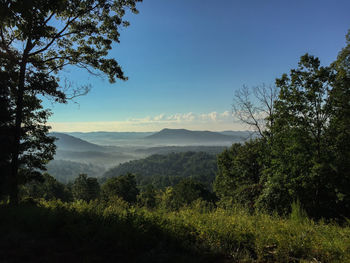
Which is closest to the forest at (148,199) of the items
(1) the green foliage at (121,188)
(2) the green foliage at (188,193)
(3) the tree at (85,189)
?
(2) the green foliage at (188,193)

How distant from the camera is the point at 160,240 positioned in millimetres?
3307

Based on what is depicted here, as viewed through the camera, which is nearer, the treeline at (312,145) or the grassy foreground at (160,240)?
the grassy foreground at (160,240)

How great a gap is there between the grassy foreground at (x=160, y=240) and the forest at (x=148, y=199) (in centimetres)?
2

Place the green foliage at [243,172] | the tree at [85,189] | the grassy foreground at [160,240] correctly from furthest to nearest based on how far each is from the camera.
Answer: the tree at [85,189], the green foliage at [243,172], the grassy foreground at [160,240]

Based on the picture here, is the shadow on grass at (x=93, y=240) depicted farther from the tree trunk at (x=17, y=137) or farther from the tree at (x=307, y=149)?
the tree at (x=307, y=149)

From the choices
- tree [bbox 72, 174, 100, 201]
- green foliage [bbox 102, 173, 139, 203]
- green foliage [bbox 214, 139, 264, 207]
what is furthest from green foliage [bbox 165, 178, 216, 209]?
tree [bbox 72, 174, 100, 201]

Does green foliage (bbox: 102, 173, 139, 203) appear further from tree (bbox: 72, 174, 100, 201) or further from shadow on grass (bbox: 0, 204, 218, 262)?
shadow on grass (bbox: 0, 204, 218, 262)

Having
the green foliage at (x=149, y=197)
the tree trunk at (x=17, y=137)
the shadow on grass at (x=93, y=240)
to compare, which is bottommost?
the green foliage at (x=149, y=197)

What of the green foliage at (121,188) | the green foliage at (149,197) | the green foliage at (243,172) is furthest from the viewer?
the green foliage at (121,188)

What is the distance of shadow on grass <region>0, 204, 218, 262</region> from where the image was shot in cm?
286

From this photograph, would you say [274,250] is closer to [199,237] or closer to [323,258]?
[323,258]

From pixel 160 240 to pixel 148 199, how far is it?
4936mm

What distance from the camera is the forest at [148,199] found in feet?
9.83

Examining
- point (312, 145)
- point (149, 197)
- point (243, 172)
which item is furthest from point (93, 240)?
point (149, 197)
